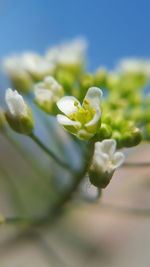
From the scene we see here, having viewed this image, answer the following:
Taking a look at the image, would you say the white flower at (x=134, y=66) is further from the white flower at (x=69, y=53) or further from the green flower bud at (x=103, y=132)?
the green flower bud at (x=103, y=132)

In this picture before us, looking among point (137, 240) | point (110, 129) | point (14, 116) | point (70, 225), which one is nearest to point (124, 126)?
point (110, 129)

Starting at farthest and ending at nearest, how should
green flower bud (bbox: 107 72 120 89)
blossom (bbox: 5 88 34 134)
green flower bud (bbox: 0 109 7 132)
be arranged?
green flower bud (bbox: 107 72 120 89), green flower bud (bbox: 0 109 7 132), blossom (bbox: 5 88 34 134)

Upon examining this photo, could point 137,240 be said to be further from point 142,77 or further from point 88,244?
point 142,77

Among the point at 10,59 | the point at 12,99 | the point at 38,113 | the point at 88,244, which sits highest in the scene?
the point at 10,59

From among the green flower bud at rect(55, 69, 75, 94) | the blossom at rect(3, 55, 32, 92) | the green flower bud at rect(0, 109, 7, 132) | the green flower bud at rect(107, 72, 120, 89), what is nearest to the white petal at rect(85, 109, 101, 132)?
the green flower bud at rect(0, 109, 7, 132)

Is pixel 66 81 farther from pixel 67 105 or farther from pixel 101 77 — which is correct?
pixel 67 105

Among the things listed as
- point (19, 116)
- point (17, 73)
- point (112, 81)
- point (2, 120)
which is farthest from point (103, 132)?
point (17, 73)

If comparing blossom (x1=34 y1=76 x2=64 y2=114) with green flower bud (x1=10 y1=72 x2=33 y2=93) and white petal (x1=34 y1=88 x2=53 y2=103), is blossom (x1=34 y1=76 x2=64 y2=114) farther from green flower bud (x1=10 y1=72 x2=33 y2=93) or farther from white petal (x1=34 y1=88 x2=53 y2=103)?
green flower bud (x1=10 y1=72 x2=33 y2=93)
